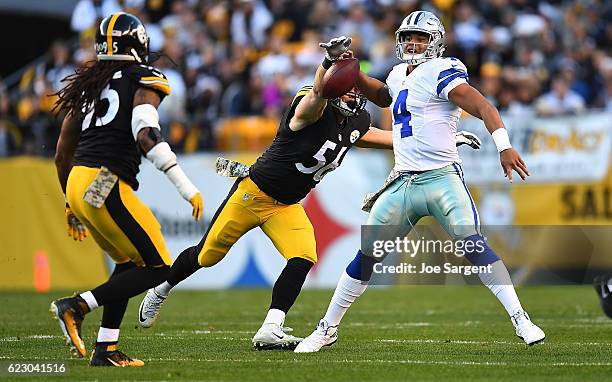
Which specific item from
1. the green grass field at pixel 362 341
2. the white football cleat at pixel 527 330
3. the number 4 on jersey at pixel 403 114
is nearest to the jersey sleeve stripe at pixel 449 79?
the number 4 on jersey at pixel 403 114

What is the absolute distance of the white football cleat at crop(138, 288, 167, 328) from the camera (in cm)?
760

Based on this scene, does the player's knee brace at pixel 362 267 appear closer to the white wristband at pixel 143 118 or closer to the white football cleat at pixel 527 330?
the white football cleat at pixel 527 330

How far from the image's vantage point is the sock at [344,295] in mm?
6836

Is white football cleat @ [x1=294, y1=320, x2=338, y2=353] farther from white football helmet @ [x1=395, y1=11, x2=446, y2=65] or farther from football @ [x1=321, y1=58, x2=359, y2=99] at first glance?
white football helmet @ [x1=395, y1=11, x2=446, y2=65]

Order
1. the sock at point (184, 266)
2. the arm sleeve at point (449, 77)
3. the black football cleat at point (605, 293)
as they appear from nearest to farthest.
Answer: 1. the arm sleeve at point (449, 77)
2. the sock at point (184, 266)
3. the black football cleat at point (605, 293)

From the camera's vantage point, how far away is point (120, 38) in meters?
6.17

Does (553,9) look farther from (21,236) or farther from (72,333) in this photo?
(72,333)

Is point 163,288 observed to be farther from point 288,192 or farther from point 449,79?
point 449,79

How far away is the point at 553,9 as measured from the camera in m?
16.3

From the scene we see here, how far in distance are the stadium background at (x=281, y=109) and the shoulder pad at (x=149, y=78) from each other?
6.58 metres

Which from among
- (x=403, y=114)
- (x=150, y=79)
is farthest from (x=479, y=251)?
(x=150, y=79)

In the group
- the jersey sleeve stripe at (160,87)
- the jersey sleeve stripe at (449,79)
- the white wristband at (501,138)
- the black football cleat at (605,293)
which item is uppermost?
the jersey sleeve stripe at (160,87)

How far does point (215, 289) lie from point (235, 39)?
4401 millimetres

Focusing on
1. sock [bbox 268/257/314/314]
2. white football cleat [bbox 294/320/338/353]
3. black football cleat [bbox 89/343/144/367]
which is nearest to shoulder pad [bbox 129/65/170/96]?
black football cleat [bbox 89/343/144/367]
